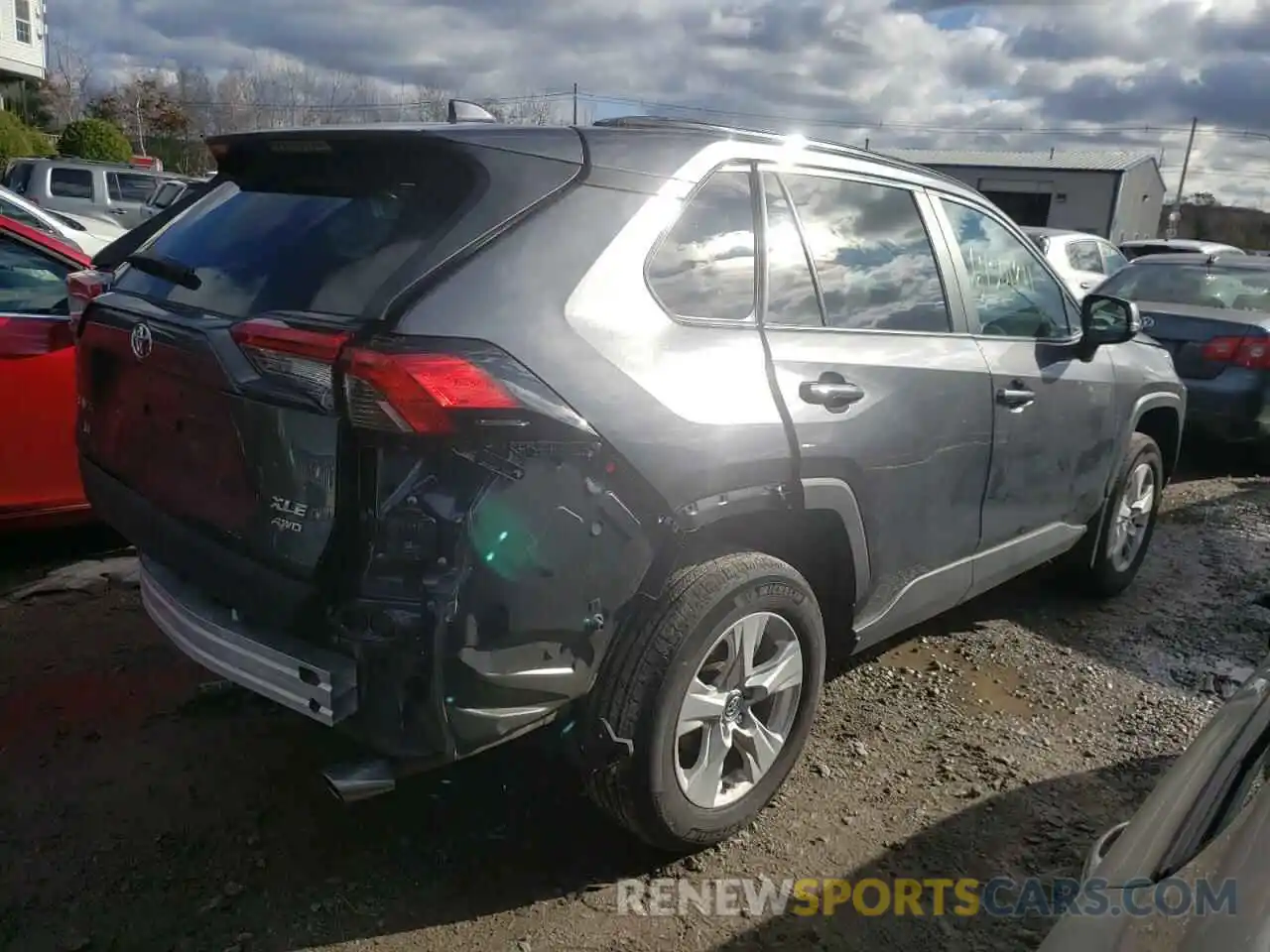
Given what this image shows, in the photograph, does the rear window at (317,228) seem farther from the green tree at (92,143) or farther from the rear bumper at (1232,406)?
the green tree at (92,143)

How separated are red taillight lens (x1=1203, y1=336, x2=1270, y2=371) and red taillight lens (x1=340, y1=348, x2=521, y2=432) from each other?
264 inches

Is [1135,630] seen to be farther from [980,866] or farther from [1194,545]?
[980,866]

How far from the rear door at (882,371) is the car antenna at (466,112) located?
0.85m

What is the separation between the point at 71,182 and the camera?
1812 centimetres

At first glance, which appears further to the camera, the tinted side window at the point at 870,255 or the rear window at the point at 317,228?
the tinted side window at the point at 870,255

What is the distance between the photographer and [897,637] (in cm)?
449

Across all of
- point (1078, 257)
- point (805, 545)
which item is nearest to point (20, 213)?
point (805, 545)

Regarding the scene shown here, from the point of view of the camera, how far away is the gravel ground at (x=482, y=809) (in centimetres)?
261

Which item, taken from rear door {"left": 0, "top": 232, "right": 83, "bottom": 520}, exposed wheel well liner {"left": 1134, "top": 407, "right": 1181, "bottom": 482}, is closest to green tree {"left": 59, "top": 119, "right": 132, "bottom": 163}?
rear door {"left": 0, "top": 232, "right": 83, "bottom": 520}

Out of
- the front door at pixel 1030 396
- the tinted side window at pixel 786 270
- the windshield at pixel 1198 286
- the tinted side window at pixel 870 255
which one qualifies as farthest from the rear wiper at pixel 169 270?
the windshield at pixel 1198 286

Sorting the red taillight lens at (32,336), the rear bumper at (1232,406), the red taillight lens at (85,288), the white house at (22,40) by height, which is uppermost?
the white house at (22,40)

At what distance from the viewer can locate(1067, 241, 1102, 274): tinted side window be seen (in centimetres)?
1334

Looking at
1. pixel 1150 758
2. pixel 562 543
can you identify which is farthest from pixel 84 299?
pixel 1150 758

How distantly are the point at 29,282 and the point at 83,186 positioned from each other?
1602 cm
